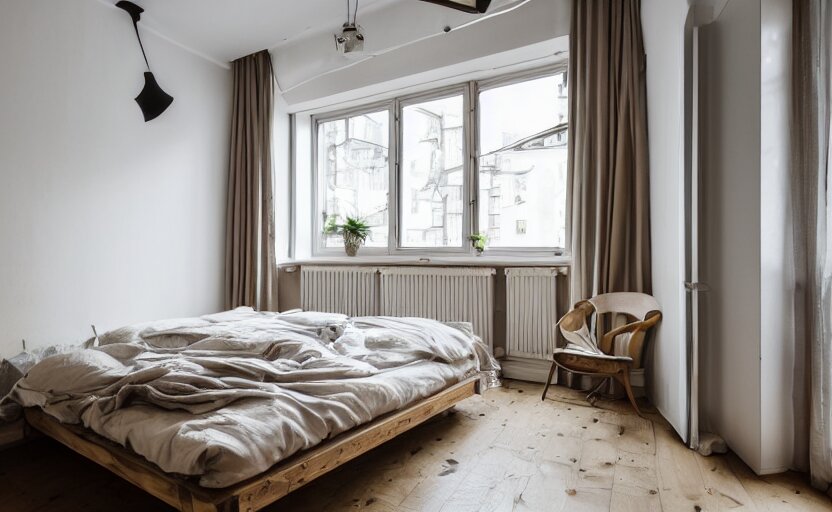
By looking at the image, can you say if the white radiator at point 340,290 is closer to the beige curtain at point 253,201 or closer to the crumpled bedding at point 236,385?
the beige curtain at point 253,201

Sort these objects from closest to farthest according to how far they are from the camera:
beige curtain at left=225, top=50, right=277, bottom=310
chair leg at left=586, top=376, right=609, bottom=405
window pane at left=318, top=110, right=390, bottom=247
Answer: chair leg at left=586, top=376, right=609, bottom=405 → beige curtain at left=225, top=50, right=277, bottom=310 → window pane at left=318, top=110, right=390, bottom=247

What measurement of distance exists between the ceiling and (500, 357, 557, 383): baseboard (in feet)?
9.02

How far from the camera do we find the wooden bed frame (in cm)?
122

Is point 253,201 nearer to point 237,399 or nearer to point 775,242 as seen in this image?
point 237,399

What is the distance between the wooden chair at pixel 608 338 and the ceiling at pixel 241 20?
2504 mm

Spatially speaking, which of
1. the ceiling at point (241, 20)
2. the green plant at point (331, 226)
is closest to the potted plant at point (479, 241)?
the green plant at point (331, 226)

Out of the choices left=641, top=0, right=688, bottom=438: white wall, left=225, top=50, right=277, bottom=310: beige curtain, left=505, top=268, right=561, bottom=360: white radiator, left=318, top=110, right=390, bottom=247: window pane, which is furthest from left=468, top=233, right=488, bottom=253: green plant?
left=225, top=50, right=277, bottom=310: beige curtain

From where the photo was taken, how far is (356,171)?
4.43 meters

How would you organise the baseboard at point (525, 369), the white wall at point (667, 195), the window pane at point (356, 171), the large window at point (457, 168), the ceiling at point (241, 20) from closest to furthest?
the white wall at point (667, 195), the baseboard at point (525, 369), the ceiling at point (241, 20), the large window at point (457, 168), the window pane at point (356, 171)

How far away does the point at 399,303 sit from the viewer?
3736 mm

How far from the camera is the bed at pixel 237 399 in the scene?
127cm

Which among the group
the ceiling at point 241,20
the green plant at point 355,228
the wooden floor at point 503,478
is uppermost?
the ceiling at point 241,20

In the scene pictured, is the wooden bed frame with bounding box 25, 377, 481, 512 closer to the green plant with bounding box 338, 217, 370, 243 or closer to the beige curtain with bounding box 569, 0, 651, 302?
the beige curtain with bounding box 569, 0, 651, 302

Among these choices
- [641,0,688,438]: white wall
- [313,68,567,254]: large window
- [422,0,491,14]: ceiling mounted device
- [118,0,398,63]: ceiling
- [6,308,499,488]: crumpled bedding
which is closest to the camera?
[6,308,499,488]: crumpled bedding
